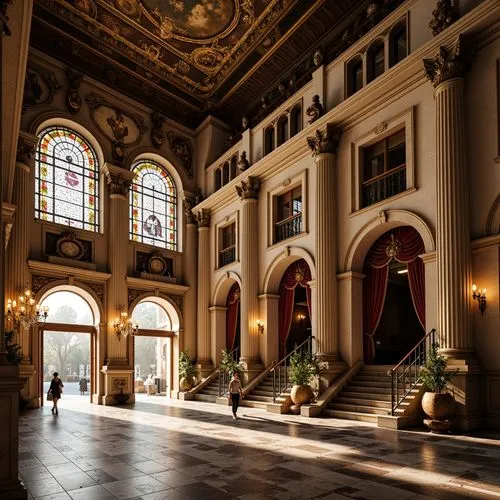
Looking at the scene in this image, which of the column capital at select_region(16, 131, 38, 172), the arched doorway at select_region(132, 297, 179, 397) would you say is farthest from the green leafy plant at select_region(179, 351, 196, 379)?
the column capital at select_region(16, 131, 38, 172)

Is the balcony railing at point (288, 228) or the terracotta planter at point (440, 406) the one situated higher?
the balcony railing at point (288, 228)

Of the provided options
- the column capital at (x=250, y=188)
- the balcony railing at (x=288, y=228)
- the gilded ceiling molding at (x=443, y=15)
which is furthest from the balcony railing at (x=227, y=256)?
the gilded ceiling molding at (x=443, y=15)

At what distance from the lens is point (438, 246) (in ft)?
36.6

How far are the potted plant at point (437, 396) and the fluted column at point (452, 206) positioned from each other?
59 cm

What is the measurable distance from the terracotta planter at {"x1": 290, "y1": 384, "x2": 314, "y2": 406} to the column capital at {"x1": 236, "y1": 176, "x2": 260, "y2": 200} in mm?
7622

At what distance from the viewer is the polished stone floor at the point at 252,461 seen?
233 inches

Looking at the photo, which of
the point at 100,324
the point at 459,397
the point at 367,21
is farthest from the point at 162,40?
the point at 459,397

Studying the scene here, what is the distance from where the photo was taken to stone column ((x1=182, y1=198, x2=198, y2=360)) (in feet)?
67.5

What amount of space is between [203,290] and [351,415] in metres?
10.2

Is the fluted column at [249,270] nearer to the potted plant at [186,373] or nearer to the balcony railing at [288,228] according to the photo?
the balcony railing at [288,228]

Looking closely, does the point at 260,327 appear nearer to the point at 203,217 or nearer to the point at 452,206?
the point at 203,217

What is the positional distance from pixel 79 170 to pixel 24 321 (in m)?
6.51

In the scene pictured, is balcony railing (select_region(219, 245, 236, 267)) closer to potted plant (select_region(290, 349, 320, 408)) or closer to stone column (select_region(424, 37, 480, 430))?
potted plant (select_region(290, 349, 320, 408))

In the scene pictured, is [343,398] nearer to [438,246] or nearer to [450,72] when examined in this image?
[438,246]
